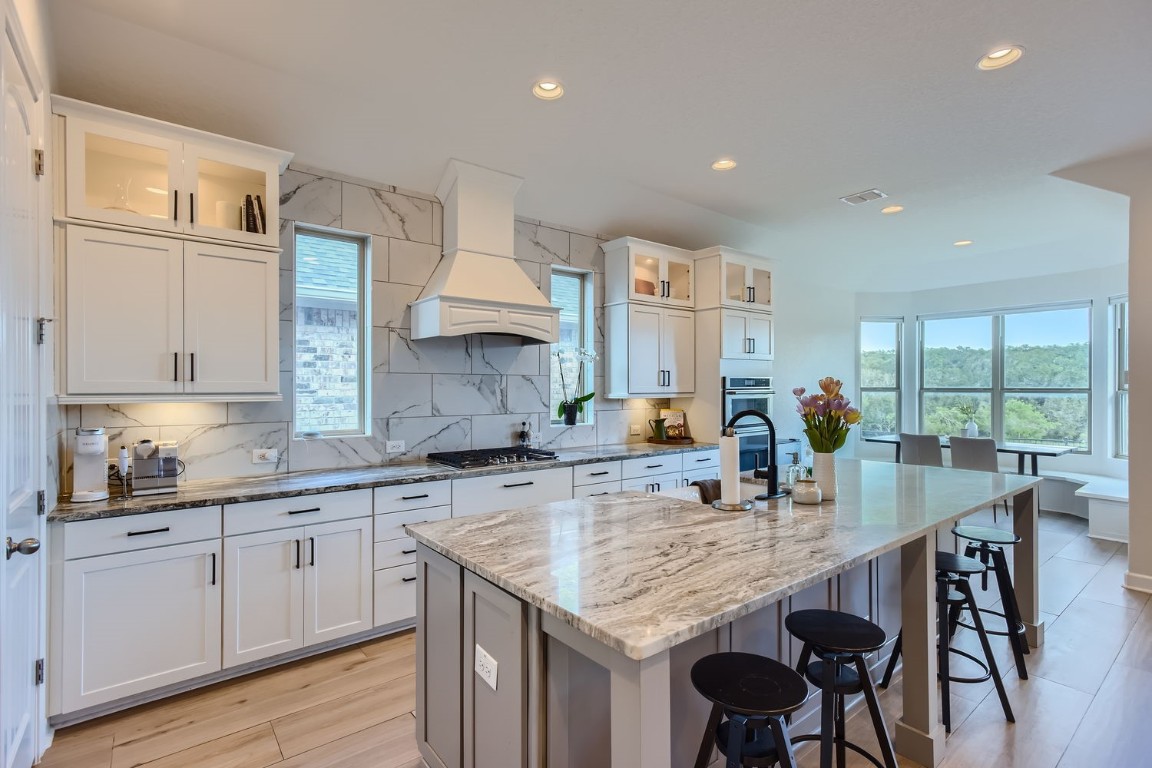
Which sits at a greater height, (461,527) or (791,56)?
(791,56)

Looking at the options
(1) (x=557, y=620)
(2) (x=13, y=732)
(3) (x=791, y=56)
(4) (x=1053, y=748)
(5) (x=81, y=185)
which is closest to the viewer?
(1) (x=557, y=620)

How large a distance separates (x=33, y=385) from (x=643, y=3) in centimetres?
277

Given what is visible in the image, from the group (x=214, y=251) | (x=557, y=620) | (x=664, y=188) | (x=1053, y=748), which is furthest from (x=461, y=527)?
(x=664, y=188)

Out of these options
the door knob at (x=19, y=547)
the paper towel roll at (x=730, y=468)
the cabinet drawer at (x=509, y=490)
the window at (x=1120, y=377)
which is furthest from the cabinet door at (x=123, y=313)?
the window at (x=1120, y=377)

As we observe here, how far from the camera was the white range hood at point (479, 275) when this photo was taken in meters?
3.55

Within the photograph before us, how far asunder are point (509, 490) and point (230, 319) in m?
1.84

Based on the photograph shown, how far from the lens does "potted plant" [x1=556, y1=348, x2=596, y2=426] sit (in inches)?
185

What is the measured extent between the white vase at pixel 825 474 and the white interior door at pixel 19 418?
2.83m

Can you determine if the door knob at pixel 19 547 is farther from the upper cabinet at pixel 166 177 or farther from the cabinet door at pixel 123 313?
the upper cabinet at pixel 166 177

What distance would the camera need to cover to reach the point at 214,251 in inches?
109

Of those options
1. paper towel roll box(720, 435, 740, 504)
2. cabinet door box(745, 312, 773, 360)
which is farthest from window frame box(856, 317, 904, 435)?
paper towel roll box(720, 435, 740, 504)

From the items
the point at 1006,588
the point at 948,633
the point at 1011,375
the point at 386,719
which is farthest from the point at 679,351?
the point at 1011,375

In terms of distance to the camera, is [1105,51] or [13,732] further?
[1105,51]

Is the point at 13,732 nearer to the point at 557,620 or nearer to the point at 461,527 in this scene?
the point at 461,527
